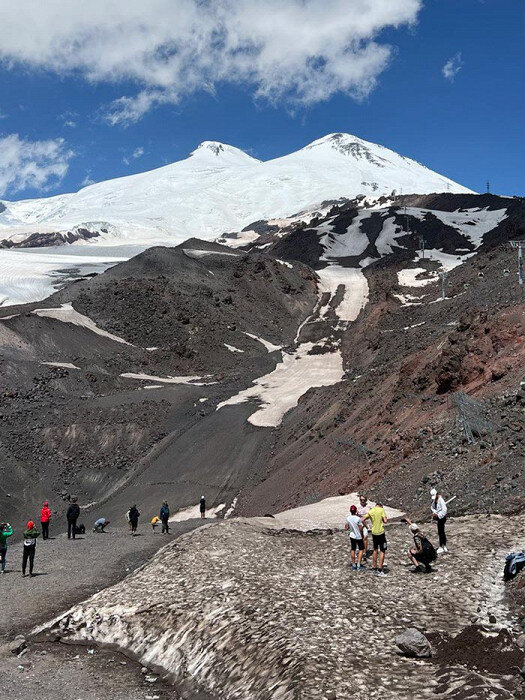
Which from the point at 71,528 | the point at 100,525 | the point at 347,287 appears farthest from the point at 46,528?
the point at 347,287

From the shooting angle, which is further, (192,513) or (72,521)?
(192,513)

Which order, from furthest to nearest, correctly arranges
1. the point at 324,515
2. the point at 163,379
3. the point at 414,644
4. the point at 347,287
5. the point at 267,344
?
the point at 347,287 → the point at 267,344 → the point at 163,379 → the point at 324,515 → the point at 414,644

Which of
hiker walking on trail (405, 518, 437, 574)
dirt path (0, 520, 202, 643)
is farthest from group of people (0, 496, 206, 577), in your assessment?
hiker walking on trail (405, 518, 437, 574)

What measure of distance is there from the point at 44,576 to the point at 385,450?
13.3 metres

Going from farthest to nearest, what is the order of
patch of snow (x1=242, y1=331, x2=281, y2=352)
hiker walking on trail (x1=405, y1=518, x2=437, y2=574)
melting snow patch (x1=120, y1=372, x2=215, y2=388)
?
patch of snow (x1=242, y1=331, x2=281, y2=352) → melting snow patch (x1=120, y1=372, x2=215, y2=388) → hiker walking on trail (x1=405, y1=518, x2=437, y2=574)

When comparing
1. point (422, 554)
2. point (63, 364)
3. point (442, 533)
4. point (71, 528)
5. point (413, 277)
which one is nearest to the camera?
point (422, 554)

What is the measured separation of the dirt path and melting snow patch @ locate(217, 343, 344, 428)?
23446mm

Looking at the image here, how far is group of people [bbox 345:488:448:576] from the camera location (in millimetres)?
12414

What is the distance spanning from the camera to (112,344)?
63031mm

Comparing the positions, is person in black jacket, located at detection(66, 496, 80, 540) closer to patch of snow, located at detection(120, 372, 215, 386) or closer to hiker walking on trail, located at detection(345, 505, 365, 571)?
hiker walking on trail, located at detection(345, 505, 365, 571)

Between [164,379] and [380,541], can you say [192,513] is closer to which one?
[380,541]

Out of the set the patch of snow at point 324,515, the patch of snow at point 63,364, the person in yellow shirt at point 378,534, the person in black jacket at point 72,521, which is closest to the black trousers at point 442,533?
the person in yellow shirt at point 378,534

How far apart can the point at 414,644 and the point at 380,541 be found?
3960 mm

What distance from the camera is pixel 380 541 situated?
1283cm
